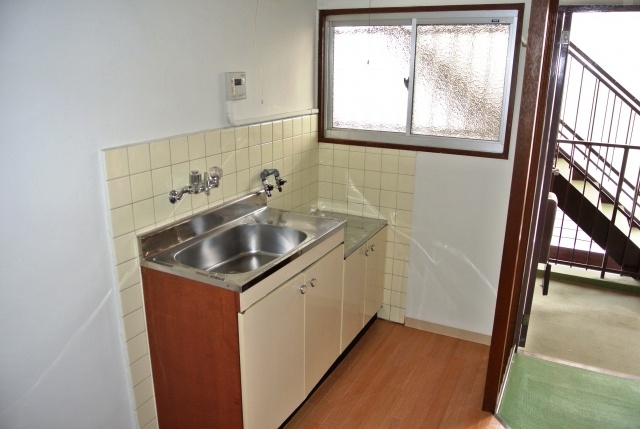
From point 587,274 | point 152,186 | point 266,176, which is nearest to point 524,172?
point 266,176

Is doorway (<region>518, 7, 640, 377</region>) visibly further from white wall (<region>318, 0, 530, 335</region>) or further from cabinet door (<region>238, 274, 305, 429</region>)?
cabinet door (<region>238, 274, 305, 429</region>)

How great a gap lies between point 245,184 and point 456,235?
52.4 inches

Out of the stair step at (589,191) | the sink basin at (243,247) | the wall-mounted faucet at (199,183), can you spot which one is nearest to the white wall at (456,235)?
the sink basin at (243,247)

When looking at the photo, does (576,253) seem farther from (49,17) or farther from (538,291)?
(49,17)

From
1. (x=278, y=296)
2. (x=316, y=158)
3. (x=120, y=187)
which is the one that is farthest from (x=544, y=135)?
(x=120, y=187)

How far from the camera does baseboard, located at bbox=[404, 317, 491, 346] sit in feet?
10.1

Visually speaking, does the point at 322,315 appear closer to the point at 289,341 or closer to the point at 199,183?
the point at 289,341

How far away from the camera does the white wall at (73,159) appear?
1516mm

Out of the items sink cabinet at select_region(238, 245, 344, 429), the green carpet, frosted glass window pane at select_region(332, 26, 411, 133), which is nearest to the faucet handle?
sink cabinet at select_region(238, 245, 344, 429)

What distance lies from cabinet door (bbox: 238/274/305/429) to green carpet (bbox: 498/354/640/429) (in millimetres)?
1077

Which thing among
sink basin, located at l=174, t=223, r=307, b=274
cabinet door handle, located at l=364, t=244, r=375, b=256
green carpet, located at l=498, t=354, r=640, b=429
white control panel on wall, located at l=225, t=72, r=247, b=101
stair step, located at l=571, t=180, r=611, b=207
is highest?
white control panel on wall, located at l=225, t=72, r=247, b=101

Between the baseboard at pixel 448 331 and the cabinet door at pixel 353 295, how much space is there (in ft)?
1.55

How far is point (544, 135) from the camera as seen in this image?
2.56m

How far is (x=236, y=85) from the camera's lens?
2.37 meters
